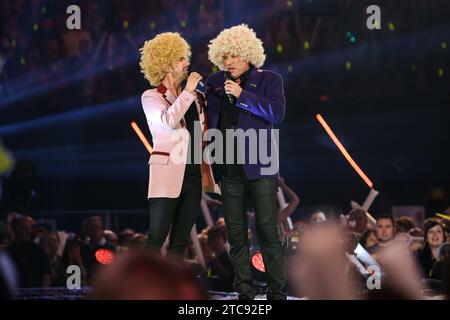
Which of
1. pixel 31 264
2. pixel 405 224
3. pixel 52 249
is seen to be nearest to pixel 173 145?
pixel 31 264

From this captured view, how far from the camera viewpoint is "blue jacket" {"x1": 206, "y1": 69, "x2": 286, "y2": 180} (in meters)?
4.05

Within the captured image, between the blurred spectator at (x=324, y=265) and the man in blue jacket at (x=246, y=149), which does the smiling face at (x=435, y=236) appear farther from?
the blurred spectator at (x=324, y=265)

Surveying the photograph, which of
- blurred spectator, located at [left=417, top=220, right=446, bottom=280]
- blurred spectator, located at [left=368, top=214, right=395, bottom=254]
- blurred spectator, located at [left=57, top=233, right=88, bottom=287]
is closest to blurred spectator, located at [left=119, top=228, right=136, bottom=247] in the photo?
blurred spectator, located at [left=57, top=233, right=88, bottom=287]

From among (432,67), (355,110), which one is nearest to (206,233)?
(355,110)

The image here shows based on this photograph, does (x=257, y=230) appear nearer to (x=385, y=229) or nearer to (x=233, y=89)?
(x=233, y=89)

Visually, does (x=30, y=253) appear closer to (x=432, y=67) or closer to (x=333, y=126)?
(x=333, y=126)

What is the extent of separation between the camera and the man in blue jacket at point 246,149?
405 centimetres

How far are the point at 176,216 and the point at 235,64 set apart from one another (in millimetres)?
841

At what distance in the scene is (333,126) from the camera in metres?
9.13

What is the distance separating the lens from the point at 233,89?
4.00 meters

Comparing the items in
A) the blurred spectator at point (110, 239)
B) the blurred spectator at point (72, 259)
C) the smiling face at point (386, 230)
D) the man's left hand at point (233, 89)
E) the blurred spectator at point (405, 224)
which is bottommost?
the blurred spectator at point (72, 259)

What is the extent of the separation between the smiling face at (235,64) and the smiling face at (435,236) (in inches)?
100

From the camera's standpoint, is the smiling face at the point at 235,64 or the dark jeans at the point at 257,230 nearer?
the dark jeans at the point at 257,230

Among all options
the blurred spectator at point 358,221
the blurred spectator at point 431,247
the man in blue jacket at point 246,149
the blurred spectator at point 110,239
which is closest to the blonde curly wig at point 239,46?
the man in blue jacket at point 246,149
